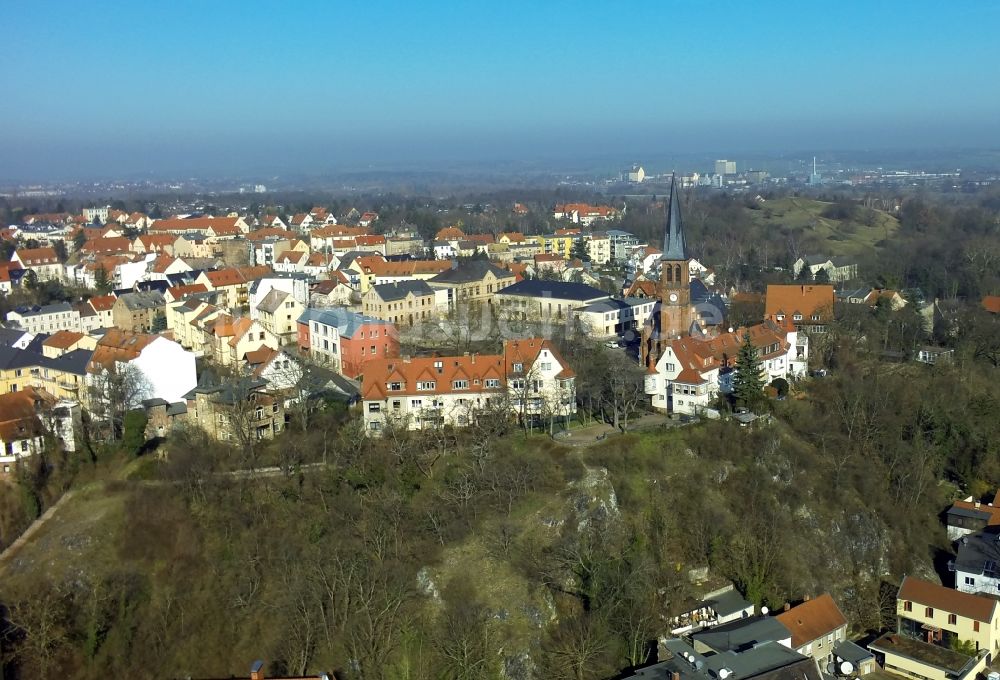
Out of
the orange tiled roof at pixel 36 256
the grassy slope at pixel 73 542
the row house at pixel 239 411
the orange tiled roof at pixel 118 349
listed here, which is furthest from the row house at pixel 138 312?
the grassy slope at pixel 73 542

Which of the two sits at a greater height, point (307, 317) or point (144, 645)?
point (307, 317)

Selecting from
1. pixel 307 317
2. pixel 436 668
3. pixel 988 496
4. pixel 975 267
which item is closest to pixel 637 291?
pixel 307 317

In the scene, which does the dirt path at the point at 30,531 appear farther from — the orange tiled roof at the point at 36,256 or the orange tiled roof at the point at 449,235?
the orange tiled roof at the point at 449,235

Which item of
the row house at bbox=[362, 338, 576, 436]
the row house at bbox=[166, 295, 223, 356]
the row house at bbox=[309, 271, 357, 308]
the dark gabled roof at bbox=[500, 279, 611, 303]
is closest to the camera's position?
the row house at bbox=[362, 338, 576, 436]

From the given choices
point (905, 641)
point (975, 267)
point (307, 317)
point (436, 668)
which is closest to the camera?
point (436, 668)

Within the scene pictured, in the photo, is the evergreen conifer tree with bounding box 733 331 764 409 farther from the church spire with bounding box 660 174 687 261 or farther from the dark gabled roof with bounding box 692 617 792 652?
the dark gabled roof with bounding box 692 617 792 652

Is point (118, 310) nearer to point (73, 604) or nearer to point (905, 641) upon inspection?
point (73, 604)

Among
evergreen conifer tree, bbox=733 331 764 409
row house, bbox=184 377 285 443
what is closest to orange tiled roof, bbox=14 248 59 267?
row house, bbox=184 377 285 443
